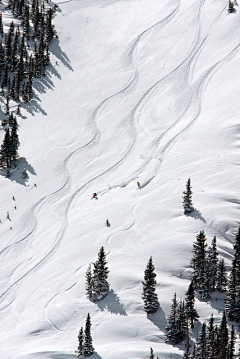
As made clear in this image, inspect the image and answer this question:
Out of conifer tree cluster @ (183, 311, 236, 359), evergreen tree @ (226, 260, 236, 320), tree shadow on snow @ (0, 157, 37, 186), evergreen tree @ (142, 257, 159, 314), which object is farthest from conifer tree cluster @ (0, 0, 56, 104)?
conifer tree cluster @ (183, 311, 236, 359)

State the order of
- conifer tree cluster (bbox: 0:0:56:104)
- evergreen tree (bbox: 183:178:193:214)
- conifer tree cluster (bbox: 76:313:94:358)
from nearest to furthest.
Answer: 1. conifer tree cluster (bbox: 76:313:94:358)
2. evergreen tree (bbox: 183:178:193:214)
3. conifer tree cluster (bbox: 0:0:56:104)

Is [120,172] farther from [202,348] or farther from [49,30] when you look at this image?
[49,30]

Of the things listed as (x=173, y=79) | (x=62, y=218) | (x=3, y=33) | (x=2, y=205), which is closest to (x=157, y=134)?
(x=173, y=79)

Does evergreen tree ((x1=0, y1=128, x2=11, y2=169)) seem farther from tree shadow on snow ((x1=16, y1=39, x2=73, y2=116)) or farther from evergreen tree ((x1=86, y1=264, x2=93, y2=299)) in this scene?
evergreen tree ((x1=86, y1=264, x2=93, y2=299))

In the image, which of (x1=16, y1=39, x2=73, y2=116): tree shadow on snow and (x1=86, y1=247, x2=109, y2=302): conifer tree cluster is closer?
(x1=86, y1=247, x2=109, y2=302): conifer tree cluster

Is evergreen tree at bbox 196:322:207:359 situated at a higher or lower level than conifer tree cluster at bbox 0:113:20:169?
lower
